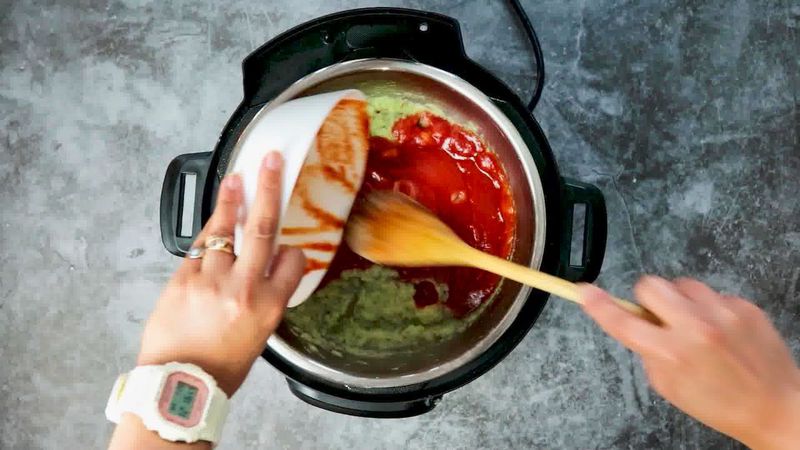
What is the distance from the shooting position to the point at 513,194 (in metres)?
0.73

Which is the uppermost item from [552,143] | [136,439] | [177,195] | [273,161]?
[552,143]

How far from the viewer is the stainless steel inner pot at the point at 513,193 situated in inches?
27.0

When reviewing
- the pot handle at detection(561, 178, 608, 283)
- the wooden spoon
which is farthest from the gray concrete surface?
the wooden spoon

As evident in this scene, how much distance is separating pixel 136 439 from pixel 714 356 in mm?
436

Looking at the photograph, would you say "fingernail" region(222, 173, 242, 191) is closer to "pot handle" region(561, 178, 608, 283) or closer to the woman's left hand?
the woman's left hand

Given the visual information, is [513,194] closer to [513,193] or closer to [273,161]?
[513,193]

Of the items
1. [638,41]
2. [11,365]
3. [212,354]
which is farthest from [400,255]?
[11,365]

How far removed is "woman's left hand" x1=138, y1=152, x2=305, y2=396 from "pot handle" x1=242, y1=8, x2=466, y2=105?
0.18 metres

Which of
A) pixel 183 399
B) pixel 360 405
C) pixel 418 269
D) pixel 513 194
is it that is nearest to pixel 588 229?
pixel 513 194

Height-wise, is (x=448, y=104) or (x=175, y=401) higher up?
(x=448, y=104)

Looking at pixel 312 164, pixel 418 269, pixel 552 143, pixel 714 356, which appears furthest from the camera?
pixel 552 143

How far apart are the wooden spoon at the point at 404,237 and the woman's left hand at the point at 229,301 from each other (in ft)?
0.44

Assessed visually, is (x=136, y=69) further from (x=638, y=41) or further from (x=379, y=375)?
(x=638, y=41)

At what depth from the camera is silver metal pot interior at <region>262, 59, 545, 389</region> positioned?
0.69m
